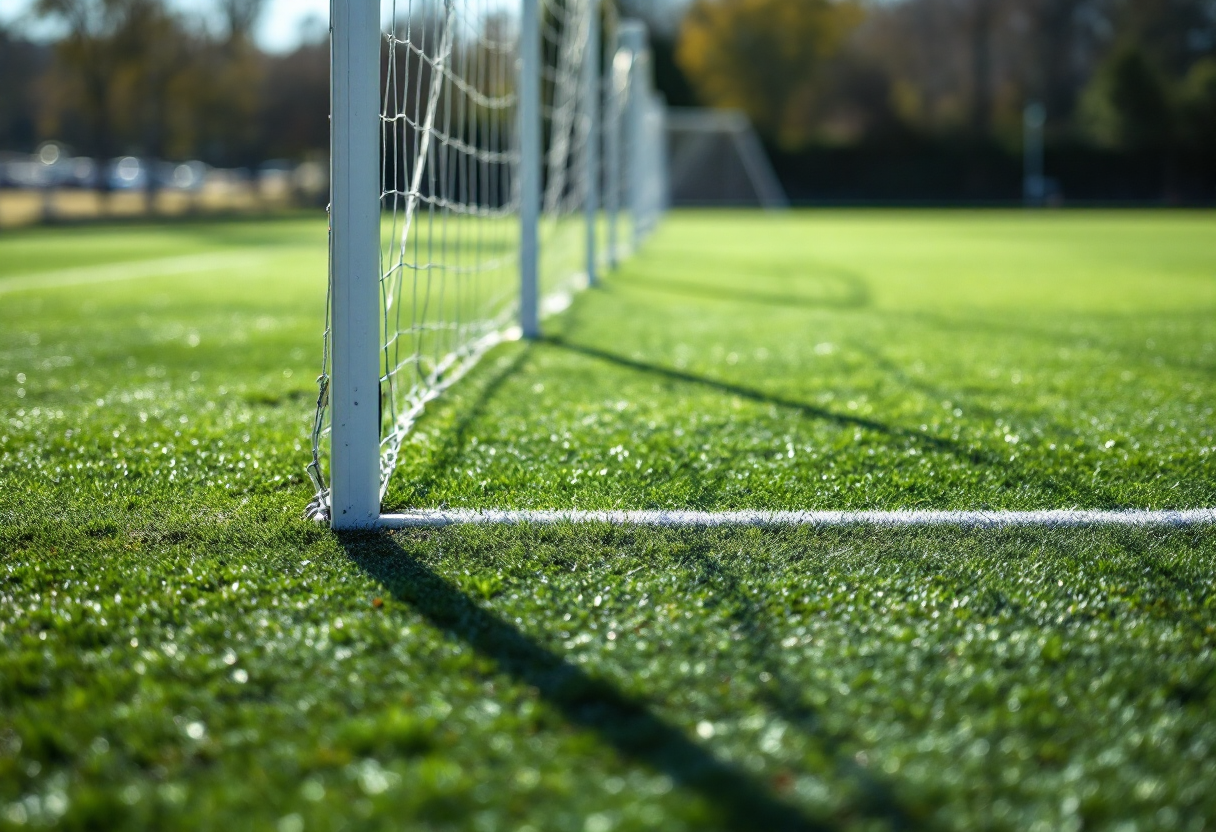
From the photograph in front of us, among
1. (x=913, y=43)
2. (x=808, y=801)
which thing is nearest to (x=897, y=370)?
(x=808, y=801)

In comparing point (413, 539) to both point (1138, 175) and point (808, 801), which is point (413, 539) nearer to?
point (808, 801)

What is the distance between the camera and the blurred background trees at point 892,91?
127ft

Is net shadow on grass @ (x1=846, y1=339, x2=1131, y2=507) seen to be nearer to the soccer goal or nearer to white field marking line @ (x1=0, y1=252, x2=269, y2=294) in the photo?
the soccer goal

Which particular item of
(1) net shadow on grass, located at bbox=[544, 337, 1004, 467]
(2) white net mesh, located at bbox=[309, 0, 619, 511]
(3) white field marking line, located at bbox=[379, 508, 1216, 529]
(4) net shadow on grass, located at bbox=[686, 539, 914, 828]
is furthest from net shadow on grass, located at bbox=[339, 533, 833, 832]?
(1) net shadow on grass, located at bbox=[544, 337, 1004, 467]

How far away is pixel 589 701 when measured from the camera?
5.77ft

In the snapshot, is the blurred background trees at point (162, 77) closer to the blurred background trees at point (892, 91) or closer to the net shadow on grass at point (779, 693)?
the blurred background trees at point (892, 91)

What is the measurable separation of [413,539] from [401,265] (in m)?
1.35

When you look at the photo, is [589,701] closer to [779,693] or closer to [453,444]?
[779,693]

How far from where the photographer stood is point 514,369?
17.4 feet

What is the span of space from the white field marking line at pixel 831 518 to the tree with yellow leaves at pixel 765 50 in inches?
1661

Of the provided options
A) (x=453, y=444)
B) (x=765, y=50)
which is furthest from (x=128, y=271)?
(x=765, y=50)

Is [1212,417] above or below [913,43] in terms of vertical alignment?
below

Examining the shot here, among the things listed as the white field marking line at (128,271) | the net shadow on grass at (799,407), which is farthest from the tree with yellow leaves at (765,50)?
the net shadow on grass at (799,407)

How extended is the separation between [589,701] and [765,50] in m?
45.3
